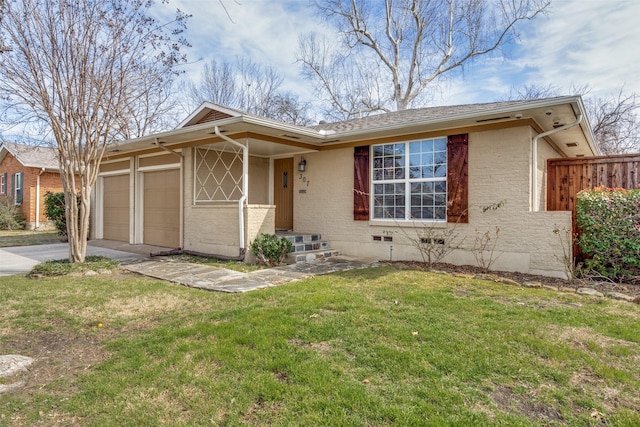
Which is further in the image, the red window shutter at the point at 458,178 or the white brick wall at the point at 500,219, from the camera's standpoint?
the red window shutter at the point at 458,178

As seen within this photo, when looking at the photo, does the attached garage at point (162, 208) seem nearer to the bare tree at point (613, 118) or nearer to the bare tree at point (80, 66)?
the bare tree at point (80, 66)

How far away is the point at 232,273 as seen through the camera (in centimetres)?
677

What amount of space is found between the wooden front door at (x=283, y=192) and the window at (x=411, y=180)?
266 cm

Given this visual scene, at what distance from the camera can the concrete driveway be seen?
755cm

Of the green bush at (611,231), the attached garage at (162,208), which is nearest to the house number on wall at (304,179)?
the attached garage at (162,208)

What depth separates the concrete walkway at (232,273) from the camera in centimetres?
589

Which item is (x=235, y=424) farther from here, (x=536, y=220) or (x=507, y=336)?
(x=536, y=220)

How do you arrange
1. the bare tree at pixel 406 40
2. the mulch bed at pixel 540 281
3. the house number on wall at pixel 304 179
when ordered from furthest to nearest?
the bare tree at pixel 406 40, the house number on wall at pixel 304 179, the mulch bed at pixel 540 281

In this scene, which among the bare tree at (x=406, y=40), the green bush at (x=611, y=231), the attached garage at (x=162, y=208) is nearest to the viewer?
the green bush at (x=611, y=231)

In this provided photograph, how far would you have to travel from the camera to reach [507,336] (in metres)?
3.57

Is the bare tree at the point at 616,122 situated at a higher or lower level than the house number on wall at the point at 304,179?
higher

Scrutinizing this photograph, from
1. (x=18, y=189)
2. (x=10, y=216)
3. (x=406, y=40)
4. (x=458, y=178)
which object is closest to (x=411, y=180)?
(x=458, y=178)

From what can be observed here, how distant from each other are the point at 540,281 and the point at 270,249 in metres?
4.98

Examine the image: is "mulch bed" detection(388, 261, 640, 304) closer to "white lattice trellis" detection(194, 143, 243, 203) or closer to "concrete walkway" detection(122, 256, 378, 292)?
"concrete walkway" detection(122, 256, 378, 292)
